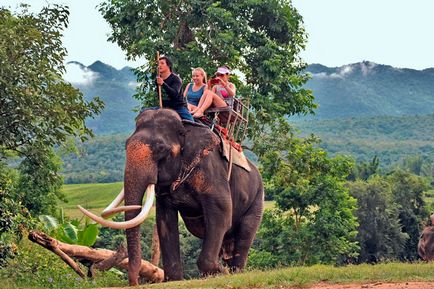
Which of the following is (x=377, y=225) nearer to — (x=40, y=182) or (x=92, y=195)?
(x=40, y=182)

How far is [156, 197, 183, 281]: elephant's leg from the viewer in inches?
621

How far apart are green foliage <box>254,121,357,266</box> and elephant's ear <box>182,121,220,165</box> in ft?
52.1

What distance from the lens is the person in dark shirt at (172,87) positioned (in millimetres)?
15203

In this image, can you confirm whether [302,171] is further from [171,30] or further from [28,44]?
[28,44]

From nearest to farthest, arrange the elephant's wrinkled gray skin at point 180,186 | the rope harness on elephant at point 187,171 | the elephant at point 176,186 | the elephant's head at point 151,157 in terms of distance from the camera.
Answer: the elephant's head at point 151,157 < the elephant at point 176,186 < the elephant's wrinkled gray skin at point 180,186 < the rope harness on elephant at point 187,171

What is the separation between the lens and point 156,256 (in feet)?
85.0

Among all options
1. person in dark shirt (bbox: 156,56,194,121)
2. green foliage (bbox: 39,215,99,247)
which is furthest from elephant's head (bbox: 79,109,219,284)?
green foliage (bbox: 39,215,99,247)

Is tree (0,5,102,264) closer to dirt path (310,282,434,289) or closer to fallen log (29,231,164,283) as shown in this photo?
fallen log (29,231,164,283)

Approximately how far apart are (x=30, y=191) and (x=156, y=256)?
57.6 feet

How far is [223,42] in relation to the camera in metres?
27.5

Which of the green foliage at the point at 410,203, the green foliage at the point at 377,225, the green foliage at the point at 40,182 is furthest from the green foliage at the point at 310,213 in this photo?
the green foliage at the point at 410,203

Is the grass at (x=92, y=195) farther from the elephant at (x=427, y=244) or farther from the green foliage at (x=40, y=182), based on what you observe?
the elephant at (x=427, y=244)

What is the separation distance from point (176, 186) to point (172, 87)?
161 centimetres

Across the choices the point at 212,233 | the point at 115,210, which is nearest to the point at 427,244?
the point at 212,233
